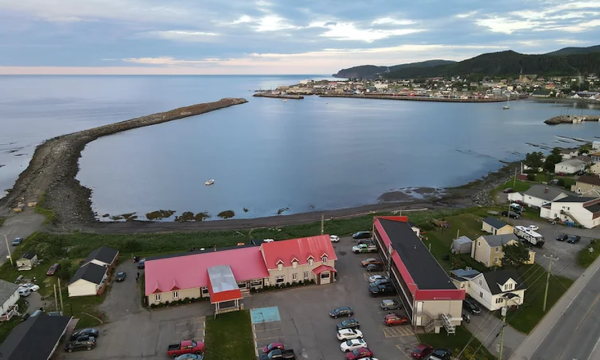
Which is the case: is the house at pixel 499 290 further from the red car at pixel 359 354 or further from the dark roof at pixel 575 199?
the dark roof at pixel 575 199

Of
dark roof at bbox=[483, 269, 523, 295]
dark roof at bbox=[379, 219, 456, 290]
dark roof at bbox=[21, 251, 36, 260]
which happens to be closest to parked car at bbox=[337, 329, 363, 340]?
dark roof at bbox=[379, 219, 456, 290]

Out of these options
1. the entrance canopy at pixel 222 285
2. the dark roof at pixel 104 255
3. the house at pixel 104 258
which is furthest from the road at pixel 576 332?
the dark roof at pixel 104 255

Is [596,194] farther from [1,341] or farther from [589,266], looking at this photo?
[1,341]

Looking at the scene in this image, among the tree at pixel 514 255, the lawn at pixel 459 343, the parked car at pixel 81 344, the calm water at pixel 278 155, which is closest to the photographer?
the lawn at pixel 459 343

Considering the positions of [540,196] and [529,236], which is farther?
[540,196]

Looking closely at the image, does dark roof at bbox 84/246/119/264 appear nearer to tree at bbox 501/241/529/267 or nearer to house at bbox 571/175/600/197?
tree at bbox 501/241/529/267

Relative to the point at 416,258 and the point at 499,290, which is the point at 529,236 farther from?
the point at 416,258

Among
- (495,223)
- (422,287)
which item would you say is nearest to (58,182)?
(422,287)
